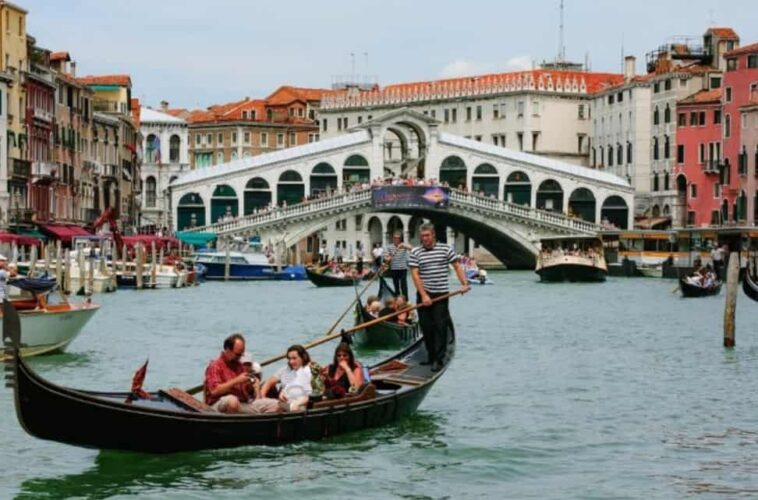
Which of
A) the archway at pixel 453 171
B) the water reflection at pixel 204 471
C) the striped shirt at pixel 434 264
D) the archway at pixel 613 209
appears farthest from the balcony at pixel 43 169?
the water reflection at pixel 204 471

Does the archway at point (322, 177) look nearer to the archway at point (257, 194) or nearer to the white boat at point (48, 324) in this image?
the archway at point (257, 194)

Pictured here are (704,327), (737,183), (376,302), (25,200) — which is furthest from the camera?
(737,183)

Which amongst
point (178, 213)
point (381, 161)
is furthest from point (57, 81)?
point (381, 161)

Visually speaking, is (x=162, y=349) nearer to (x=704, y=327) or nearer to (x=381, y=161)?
(x=704, y=327)

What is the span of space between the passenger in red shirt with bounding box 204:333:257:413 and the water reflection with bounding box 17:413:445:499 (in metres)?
0.28

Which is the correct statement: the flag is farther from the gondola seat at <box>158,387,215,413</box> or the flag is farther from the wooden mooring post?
the wooden mooring post

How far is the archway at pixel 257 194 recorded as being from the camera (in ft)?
170

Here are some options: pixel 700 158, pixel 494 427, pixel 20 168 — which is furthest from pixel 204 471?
pixel 700 158

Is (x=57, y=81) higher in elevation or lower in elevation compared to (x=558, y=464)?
higher

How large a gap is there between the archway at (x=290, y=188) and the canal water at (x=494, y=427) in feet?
87.4

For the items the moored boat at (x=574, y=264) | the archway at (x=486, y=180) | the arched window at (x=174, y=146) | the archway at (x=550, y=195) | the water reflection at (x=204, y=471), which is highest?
the arched window at (x=174, y=146)

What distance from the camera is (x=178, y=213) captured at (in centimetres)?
5128

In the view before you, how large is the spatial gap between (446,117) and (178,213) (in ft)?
55.7

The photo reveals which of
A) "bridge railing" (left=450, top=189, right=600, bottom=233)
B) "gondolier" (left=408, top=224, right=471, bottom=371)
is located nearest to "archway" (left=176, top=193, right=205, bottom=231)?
"bridge railing" (left=450, top=189, right=600, bottom=233)
